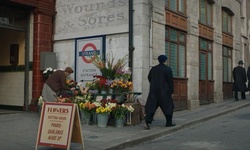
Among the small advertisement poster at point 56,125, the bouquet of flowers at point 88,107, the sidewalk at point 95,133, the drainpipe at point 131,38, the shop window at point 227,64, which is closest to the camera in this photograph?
the small advertisement poster at point 56,125

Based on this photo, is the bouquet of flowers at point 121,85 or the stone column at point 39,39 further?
the stone column at point 39,39

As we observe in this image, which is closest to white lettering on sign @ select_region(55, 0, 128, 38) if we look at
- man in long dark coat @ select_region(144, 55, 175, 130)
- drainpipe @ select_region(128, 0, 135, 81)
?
drainpipe @ select_region(128, 0, 135, 81)

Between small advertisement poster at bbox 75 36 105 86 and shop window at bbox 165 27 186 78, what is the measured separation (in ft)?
8.40

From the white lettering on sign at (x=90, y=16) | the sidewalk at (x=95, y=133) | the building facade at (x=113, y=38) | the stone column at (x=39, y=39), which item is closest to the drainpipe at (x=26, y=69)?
the building facade at (x=113, y=38)

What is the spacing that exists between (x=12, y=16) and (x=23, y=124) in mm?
4562

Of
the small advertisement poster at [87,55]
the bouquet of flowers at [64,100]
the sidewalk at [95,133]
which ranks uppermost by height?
the small advertisement poster at [87,55]

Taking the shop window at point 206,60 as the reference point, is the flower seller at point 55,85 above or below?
below

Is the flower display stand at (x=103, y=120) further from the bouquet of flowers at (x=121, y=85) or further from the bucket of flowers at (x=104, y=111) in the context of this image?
the bouquet of flowers at (x=121, y=85)

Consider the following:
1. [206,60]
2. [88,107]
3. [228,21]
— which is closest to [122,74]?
[88,107]

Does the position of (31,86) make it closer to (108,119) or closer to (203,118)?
(108,119)

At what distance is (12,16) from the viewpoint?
12.5m

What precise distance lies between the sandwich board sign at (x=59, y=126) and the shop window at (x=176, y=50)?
6772mm

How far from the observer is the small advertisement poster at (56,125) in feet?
21.0

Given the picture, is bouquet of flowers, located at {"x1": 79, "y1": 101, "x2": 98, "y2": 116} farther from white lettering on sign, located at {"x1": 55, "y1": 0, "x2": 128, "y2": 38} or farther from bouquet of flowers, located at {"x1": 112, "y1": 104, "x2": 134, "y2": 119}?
white lettering on sign, located at {"x1": 55, "y1": 0, "x2": 128, "y2": 38}
